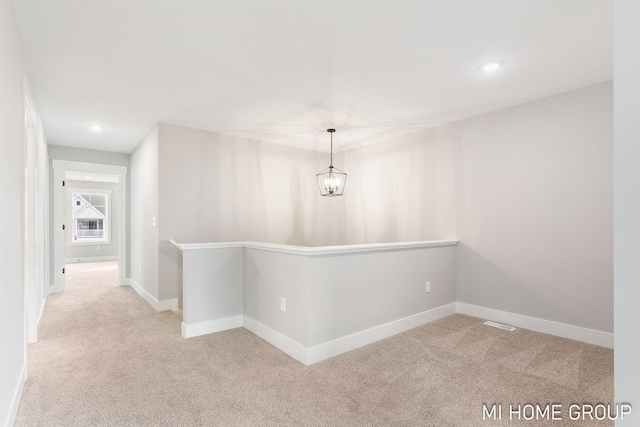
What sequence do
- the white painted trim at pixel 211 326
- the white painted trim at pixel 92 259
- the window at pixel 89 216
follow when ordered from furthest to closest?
the window at pixel 89 216 → the white painted trim at pixel 92 259 → the white painted trim at pixel 211 326

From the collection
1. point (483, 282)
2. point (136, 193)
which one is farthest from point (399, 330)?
point (136, 193)

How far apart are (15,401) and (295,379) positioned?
1720 mm

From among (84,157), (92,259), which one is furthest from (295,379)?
(92,259)

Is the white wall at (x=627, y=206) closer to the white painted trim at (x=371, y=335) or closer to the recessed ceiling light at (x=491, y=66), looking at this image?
the recessed ceiling light at (x=491, y=66)

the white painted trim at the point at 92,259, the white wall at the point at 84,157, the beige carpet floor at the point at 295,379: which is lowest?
the white painted trim at the point at 92,259

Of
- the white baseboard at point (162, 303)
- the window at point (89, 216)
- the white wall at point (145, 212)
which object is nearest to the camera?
the white baseboard at point (162, 303)

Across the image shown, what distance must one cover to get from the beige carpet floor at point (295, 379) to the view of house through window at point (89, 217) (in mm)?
7183

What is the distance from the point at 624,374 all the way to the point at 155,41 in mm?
3126

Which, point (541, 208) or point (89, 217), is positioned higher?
point (541, 208)

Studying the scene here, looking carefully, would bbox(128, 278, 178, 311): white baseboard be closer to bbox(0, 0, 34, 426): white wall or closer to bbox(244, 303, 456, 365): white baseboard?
bbox(244, 303, 456, 365): white baseboard

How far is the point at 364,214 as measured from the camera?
5344 millimetres

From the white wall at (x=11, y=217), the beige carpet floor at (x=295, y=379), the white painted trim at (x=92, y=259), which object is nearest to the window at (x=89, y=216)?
the white painted trim at (x=92, y=259)

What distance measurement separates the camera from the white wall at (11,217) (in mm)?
1690

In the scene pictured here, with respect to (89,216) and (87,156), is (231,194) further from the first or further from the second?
(89,216)
